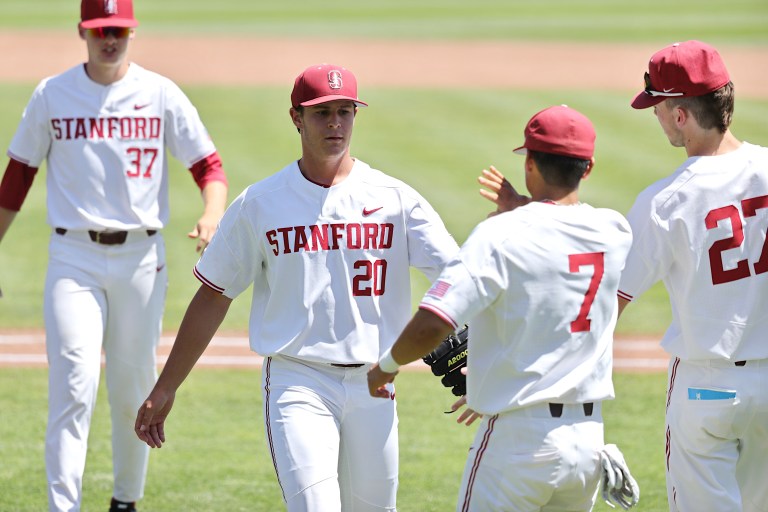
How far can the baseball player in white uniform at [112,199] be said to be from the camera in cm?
626

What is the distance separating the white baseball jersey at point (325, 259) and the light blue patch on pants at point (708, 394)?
3.60ft

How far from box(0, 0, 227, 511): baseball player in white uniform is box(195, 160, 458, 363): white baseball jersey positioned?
1468 millimetres

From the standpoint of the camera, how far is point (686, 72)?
15.0 ft

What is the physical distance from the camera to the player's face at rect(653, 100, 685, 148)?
15.4 ft

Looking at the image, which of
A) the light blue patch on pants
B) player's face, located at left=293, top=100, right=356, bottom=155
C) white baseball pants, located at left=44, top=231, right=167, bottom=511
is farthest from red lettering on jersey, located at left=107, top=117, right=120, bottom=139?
the light blue patch on pants

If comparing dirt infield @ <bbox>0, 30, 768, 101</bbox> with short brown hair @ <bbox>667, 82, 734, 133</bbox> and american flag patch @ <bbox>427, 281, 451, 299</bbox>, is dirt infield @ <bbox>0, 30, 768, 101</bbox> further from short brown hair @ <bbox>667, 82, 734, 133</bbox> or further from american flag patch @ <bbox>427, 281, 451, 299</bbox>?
american flag patch @ <bbox>427, 281, 451, 299</bbox>

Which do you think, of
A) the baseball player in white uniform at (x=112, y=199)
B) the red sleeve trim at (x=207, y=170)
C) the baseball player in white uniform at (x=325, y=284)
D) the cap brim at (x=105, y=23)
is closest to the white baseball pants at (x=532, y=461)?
the baseball player in white uniform at (x=325, y=284)

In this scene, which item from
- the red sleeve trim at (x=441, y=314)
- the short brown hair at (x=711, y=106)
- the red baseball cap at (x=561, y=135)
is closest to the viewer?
the red sleeve trim at (x=441, y=314)

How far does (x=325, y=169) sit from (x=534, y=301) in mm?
1280

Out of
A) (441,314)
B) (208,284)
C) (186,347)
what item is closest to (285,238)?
(208,284)

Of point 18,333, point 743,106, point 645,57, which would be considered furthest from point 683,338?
point 645,57

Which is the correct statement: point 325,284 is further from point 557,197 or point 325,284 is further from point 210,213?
point 210,213

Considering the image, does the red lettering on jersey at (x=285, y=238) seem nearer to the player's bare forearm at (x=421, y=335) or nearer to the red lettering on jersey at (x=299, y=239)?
the red lettering on jersey at (x=299, y=239)

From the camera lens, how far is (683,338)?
4625mm
